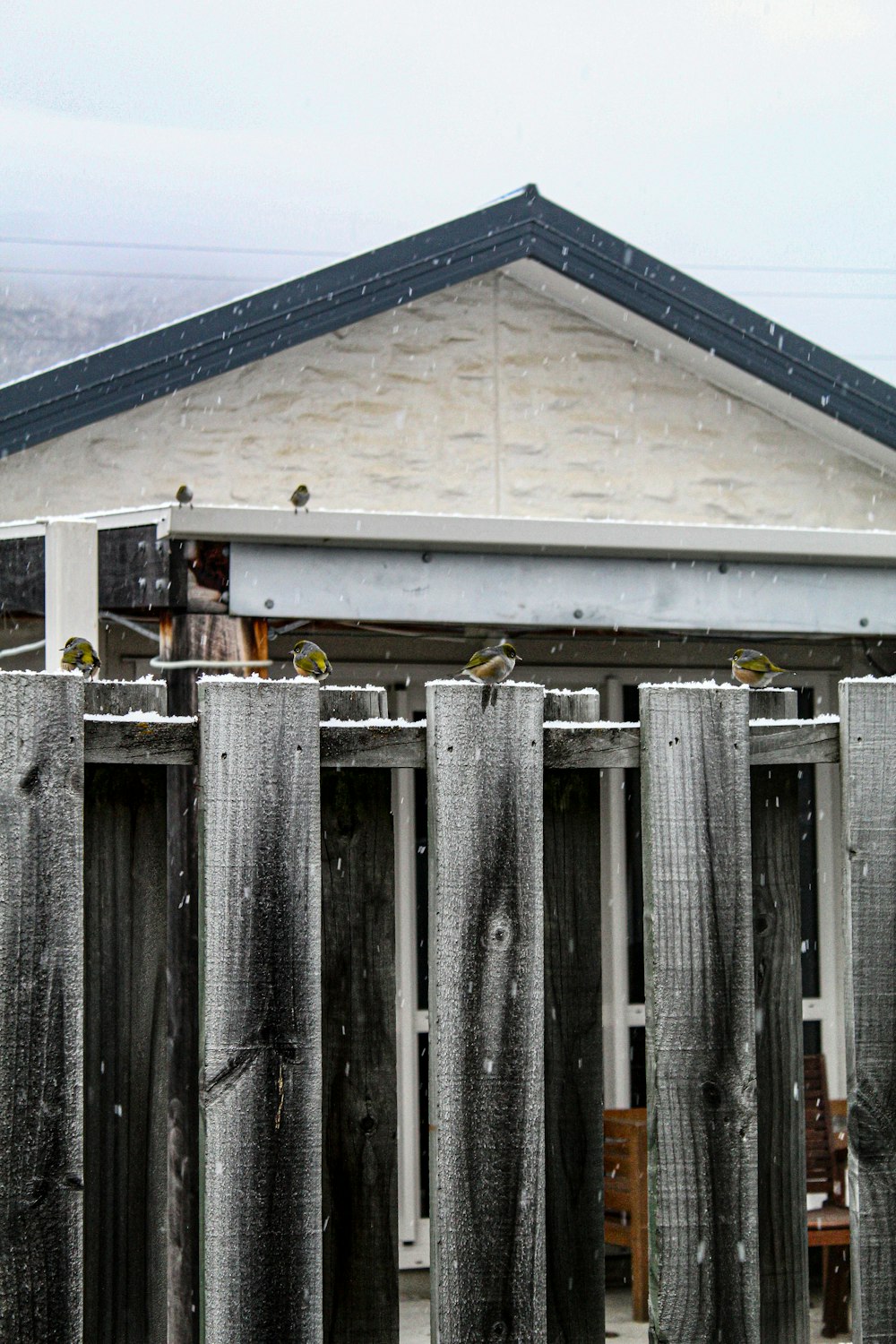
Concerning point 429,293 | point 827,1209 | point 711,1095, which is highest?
point 429,293

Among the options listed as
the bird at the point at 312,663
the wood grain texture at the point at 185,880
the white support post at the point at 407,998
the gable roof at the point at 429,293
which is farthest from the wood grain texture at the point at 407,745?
the gable roof at the point at 429,293

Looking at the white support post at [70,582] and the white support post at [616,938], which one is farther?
the white support post at [616,938]

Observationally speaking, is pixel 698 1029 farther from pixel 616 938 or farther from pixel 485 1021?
pixel 616 938

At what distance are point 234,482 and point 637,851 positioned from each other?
3117 millimetres

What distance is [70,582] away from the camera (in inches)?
195

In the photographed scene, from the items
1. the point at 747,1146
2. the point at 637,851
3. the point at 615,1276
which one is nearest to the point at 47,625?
the point at 747,1146

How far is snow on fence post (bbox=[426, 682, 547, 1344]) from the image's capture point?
191 centimetres

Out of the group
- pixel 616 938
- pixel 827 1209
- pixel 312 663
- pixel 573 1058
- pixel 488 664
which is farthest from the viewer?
pixel 616 938

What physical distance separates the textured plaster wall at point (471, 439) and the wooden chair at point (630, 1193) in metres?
3.32

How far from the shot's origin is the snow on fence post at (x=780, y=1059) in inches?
86.0

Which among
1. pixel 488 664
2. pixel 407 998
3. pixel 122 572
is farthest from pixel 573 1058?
pixel 407 998

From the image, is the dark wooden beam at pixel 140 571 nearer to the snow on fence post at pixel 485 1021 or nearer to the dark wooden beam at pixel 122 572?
the dark wooden beam at pixel 122 572

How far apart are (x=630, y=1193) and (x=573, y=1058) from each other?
546 centimetres

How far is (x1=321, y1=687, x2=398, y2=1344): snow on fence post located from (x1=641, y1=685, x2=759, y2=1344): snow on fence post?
0.39 meters
